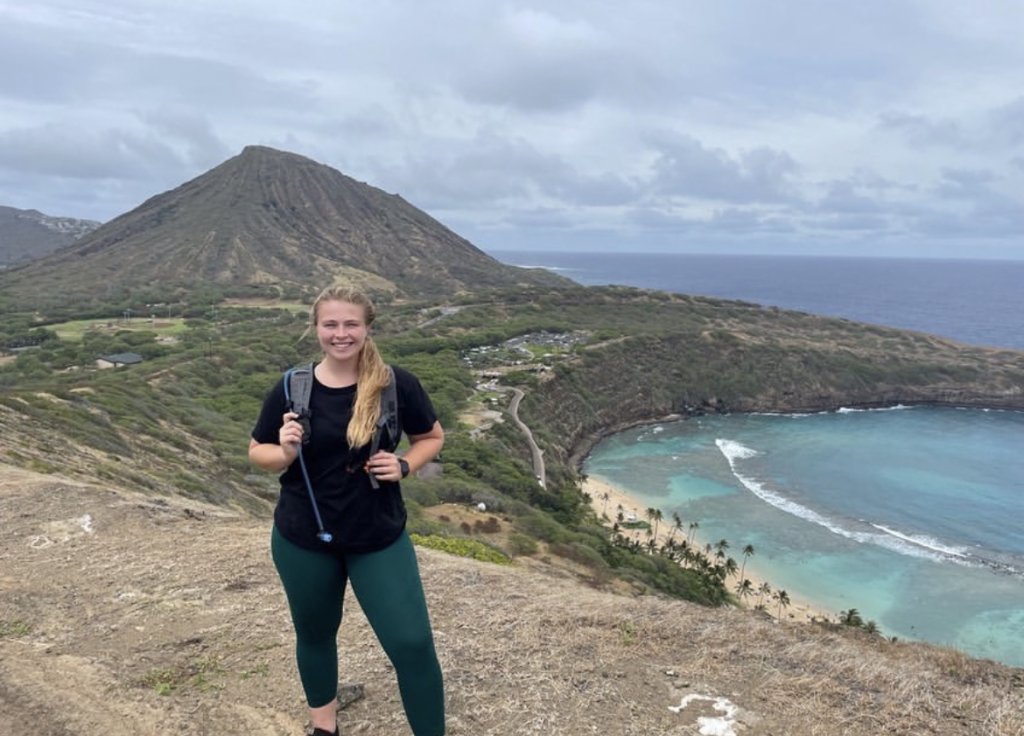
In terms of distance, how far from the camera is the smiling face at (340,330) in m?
3.12

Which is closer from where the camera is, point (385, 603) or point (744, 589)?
point (385, 603)

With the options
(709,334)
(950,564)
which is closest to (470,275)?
(709,334)

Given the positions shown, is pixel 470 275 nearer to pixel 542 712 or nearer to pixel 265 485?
pixel 265 485

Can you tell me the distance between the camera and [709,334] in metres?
87.5

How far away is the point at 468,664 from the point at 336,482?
106 inches

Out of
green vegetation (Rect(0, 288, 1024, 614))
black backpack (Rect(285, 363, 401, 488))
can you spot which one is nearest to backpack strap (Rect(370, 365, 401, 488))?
black backpack (Rect(285, 363, 401, 488))

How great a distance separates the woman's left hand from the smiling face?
479mm

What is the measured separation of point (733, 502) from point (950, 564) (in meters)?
12.7

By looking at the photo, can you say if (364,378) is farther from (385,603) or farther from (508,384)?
(508,384)

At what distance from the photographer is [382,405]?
3084mm

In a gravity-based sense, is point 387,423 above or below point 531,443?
above

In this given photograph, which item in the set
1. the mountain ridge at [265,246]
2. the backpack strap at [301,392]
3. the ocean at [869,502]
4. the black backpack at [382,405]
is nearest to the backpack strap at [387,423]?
the black backpack at [382,405]

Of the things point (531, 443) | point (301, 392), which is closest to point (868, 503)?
point (531, 443)

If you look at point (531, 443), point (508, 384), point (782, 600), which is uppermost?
point (508, 384)
